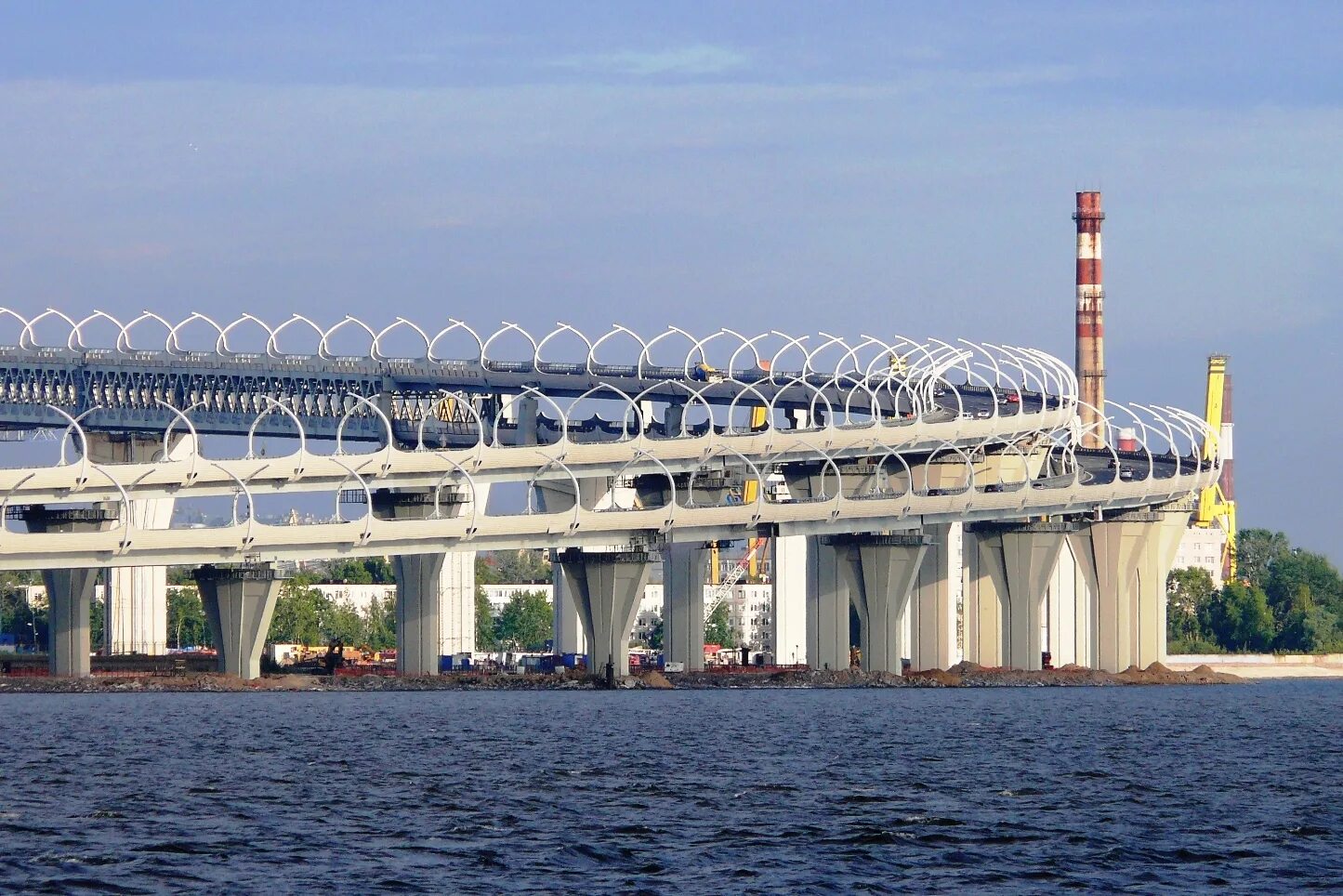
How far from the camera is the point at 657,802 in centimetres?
6412

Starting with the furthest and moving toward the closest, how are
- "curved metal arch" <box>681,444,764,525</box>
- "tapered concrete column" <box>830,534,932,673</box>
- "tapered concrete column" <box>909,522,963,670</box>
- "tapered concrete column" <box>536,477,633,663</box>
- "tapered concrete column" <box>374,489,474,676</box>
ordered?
"tapered concrete column" <box>909,522,963,670</box>, "tapered concrete column" <box>536,477,633,663</box>, "tapered concrete column" <box>374,489,474,676</box>, "tapered concrete column" <box>830,534,932,673</box>, "curved metal arch" <box>681,444,764,525</box>

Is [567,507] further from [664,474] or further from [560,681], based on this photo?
[560,681]

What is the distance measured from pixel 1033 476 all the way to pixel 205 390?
66.1 meters

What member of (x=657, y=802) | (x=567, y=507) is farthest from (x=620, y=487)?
(x=657, y=802)

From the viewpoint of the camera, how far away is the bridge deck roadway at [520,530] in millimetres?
123000

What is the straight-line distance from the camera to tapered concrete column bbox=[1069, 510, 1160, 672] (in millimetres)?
165875

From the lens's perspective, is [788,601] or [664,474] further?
[788,601]

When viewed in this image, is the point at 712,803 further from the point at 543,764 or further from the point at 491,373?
the point at 491,373

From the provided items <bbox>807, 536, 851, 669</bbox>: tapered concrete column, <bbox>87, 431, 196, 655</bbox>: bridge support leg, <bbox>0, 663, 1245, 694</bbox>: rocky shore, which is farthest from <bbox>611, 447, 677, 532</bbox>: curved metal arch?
<bbox>87, 431, 196, 655</bbox>: bridge support leg

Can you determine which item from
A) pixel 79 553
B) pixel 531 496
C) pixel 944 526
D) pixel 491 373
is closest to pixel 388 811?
pixel 79 553

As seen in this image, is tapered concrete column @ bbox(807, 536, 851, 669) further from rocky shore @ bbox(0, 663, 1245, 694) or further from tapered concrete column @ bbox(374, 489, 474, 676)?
tapered concrete column @ bbox(374, 489, 474, 676)

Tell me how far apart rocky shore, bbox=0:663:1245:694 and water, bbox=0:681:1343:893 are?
24446 mm

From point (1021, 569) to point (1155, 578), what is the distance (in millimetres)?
15392

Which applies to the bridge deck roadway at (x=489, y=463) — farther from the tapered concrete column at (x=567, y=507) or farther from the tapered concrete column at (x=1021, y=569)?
the tapered concrete column at (x=1021, y=569)
